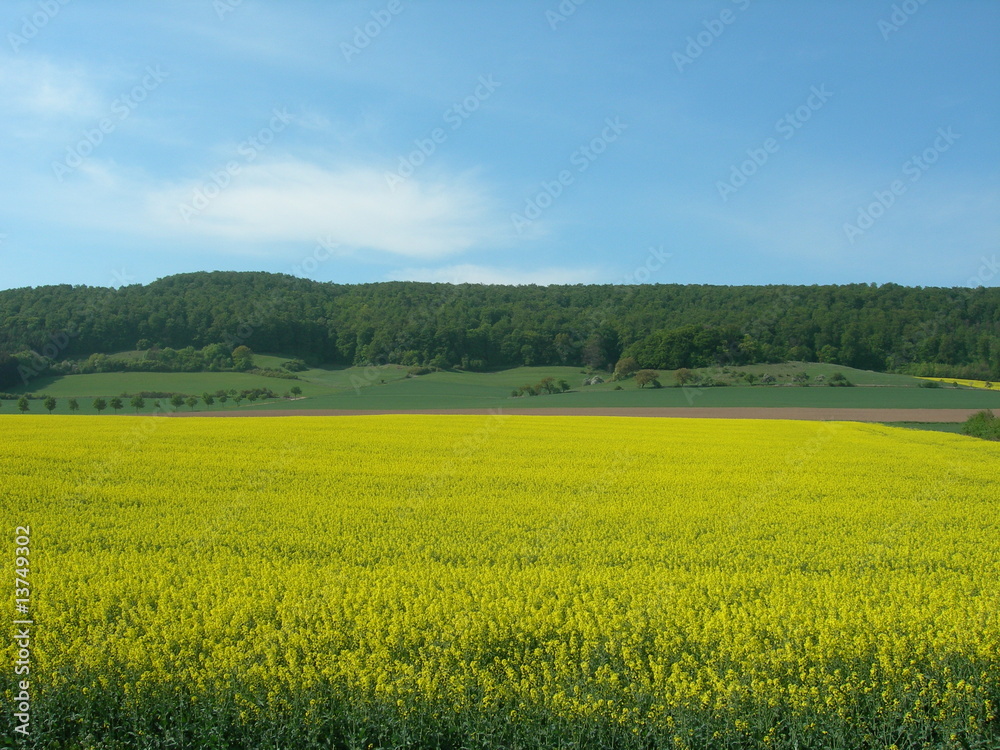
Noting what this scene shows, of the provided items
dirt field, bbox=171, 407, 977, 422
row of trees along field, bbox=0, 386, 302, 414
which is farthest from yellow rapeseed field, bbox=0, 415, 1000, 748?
row of trees along field, bbox=0, 386, 302, 414

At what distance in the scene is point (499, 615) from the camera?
5418mm

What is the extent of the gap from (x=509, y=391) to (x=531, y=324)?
22284 millimetres

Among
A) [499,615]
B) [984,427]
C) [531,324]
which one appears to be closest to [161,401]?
[499,615]

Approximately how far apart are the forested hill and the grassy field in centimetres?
476

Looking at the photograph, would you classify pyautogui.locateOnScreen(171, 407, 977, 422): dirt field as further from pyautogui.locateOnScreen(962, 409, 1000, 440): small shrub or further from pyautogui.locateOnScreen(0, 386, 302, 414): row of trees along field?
pyautogui.locateOnScreen(962, 409, 1000, 440): small shrub

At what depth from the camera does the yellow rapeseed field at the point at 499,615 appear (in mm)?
4496

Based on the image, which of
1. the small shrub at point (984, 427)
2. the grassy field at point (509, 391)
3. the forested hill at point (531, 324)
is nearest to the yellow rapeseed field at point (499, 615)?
the small shrub at point (984, 427)

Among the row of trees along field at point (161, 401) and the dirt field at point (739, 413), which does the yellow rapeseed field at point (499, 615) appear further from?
the row of trees along field at point (161, 401)

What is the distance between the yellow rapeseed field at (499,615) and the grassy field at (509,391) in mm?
31576

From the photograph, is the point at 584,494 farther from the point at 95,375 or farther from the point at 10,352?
the point at 95,375

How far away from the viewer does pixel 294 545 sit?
7.57m

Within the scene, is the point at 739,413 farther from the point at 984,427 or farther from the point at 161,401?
the point at 161,401

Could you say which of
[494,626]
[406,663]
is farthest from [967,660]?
[406,663]

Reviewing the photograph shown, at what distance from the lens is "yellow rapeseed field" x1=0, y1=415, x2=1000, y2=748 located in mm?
4496
